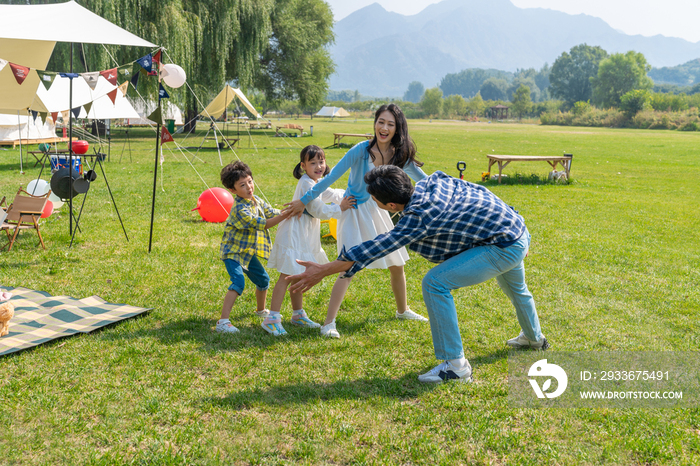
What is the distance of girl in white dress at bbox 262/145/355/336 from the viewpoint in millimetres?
4168

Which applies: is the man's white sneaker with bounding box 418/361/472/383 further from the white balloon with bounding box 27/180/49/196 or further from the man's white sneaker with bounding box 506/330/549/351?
the white balloon with bounding box 27/180/49/196

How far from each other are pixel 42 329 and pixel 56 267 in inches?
78.3

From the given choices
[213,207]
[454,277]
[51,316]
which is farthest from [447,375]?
[213,207]

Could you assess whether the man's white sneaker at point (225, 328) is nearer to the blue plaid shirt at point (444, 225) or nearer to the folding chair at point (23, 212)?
the blue plaid shirt at point (444, 225)

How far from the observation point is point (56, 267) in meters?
5.96

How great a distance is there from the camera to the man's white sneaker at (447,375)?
3492 mm

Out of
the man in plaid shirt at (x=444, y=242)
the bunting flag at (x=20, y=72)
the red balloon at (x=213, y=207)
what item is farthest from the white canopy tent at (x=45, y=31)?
the man in plaid shirt at (x=444, y=242)

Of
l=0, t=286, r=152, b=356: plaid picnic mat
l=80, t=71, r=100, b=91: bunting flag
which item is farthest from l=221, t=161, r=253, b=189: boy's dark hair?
l=80, t=71, r=100, b=91: bunting flag

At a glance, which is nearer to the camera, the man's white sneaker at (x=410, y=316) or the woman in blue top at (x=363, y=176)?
the woman in blue top at (x=363, y=176)

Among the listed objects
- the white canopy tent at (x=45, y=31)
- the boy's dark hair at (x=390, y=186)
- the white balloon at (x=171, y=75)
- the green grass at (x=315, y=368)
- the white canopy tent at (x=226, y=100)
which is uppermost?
the white canopy tent at (x=226, y=100)

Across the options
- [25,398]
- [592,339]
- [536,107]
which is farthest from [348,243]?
[536,107]

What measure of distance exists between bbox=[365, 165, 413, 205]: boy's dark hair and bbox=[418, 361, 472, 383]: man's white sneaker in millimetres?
1200

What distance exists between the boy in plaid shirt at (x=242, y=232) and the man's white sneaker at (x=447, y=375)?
1663mm

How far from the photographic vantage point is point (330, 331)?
4.28 metres
